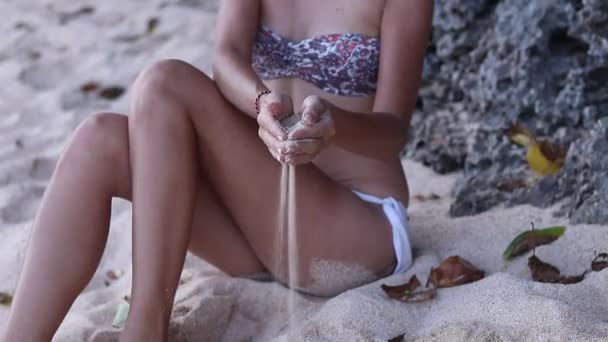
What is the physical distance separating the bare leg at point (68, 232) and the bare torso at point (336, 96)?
1.62ft

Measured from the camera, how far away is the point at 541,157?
8.19 feet

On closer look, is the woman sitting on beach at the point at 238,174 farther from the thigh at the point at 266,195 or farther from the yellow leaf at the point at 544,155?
the yellow leaf at the point at 544,155

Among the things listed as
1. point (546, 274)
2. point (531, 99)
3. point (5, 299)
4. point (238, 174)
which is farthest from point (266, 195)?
point (531, 99)

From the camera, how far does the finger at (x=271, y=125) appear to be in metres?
1.67

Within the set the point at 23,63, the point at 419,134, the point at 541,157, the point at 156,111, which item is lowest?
the point at 23,63

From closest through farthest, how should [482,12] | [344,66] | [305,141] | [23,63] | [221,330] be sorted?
[305,141], [221,330], [344,66], [482,12], [23,63]

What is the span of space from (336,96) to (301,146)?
0.62 metres

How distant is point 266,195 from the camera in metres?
1.99

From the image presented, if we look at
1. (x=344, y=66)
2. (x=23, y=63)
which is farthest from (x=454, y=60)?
(x=23, y=63)

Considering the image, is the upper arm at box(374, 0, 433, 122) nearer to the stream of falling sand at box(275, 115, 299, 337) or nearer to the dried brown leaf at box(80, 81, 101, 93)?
the stream of falling sand at box(275, 115, 299, 337)

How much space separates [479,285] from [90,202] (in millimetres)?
816

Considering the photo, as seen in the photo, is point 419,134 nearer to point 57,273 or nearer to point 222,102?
point 222,102

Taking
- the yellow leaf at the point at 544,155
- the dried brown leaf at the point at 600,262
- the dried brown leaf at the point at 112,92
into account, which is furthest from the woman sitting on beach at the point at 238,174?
the dried brown leaf at the point at 112,92

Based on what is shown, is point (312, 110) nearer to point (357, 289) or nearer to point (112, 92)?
point (357, 289)
